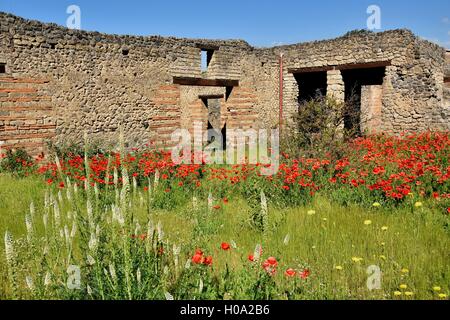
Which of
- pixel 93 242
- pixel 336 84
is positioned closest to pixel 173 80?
pixel 336 84

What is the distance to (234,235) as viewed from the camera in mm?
4945

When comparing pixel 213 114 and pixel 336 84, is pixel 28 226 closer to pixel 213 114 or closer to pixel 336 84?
pixel 336 84

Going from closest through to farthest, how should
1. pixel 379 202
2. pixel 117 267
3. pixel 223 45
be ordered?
pixel 117 267 → pixel 379 202 → pixel 223 45

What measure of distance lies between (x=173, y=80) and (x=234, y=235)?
8857mm

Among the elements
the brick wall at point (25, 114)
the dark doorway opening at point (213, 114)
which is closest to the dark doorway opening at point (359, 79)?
the dark doorway opening at point (213, 114)

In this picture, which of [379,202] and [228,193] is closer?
[379,202]

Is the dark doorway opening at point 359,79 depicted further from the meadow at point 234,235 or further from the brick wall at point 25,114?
the brick wall at point 25,114

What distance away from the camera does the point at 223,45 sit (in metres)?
14.0

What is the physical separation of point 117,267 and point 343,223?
3.03m

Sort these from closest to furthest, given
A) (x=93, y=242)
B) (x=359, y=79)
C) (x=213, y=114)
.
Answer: (x=93, y=242) < (x=359, y=79) < (x=213, y=114)

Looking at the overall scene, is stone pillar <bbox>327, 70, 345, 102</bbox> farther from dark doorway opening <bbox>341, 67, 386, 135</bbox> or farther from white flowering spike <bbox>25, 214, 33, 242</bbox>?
white flowering spike <bbox>25, 214, 33, 242</bbox>

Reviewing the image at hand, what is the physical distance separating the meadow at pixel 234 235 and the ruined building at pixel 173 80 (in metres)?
2.36
